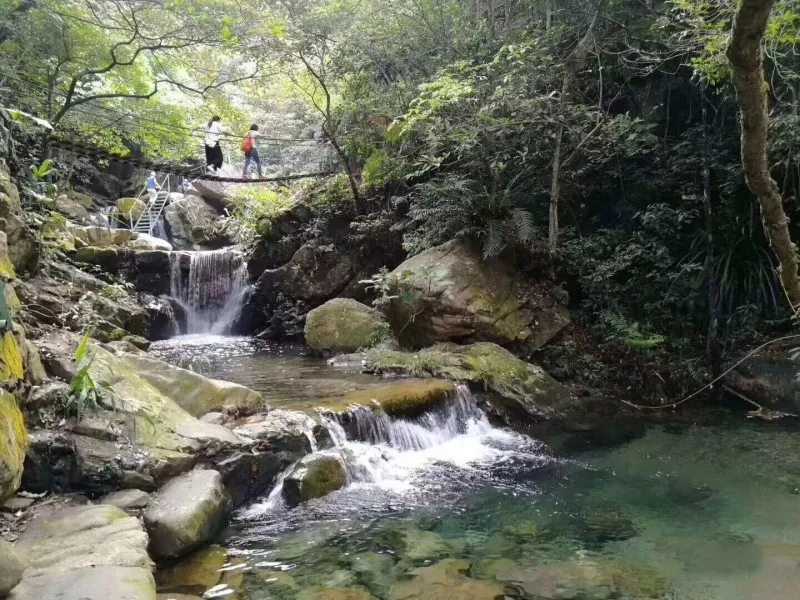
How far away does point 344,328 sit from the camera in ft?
30.4

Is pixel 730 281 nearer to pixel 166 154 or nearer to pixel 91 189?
pixel 166 154

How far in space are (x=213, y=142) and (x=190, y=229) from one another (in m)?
5.79

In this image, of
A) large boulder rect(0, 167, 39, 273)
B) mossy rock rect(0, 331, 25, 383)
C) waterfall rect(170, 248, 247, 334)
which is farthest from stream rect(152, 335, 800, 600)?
waterfall rect(170, 248, 247, 334)

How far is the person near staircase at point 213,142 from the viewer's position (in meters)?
10.7

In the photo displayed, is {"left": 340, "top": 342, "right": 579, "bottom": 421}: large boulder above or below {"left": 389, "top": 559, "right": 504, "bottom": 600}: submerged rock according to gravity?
above

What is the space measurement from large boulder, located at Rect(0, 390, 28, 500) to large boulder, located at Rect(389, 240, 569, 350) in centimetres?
544

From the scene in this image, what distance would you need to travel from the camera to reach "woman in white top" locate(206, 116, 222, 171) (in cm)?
1074

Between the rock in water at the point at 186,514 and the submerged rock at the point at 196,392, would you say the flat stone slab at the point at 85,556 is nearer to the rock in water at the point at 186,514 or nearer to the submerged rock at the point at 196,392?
the rock in water at the point at 186,514

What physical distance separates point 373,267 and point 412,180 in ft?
6.34

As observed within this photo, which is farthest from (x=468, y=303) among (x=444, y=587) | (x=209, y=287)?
(x=209, y=287)

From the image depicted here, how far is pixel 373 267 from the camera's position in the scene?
1154 cm

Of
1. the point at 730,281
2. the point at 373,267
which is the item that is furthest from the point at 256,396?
the point at 730,281

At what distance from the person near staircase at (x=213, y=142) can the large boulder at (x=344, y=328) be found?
4086 millimetres

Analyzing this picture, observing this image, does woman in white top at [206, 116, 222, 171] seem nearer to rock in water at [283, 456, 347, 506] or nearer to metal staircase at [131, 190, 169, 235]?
metal staircase at [131, 190, 169, 235]
